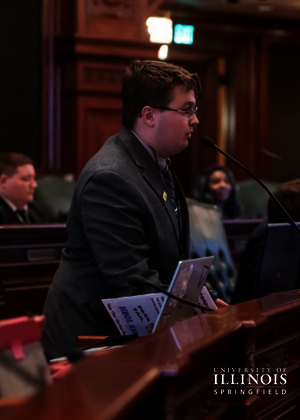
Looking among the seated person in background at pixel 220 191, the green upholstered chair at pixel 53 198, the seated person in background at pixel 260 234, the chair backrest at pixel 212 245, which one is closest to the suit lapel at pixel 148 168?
the seated person in background at pixel 260 234

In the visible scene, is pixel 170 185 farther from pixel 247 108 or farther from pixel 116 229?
pixel 247 108

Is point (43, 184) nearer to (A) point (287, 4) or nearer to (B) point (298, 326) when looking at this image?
(B) point (298, 326)

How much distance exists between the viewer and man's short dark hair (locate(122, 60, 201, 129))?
6.34ft

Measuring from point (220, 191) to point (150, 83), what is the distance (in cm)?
372

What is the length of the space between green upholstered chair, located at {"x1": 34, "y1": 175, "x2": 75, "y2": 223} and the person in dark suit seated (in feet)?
8.39

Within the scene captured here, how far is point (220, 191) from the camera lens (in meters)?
5.60

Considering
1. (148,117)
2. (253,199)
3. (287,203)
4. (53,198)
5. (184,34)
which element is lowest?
(253,199)

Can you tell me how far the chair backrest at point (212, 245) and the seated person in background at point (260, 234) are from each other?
463 mm

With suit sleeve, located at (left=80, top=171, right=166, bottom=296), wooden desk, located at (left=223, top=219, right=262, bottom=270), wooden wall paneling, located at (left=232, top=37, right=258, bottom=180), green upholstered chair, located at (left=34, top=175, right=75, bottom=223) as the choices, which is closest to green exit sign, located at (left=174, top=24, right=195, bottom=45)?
wooden wall paneling, located at (left=232, top=37, right=258, bottom=180)

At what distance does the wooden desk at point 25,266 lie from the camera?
3.22 meters

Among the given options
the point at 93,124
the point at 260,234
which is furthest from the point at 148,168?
the point at 93,124

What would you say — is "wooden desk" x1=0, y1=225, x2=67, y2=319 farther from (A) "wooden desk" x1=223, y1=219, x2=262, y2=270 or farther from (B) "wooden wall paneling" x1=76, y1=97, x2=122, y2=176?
(B) "wooden wall paneling" x1=76, y1=97, x2=122, y2=176

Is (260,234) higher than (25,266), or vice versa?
(260,234)

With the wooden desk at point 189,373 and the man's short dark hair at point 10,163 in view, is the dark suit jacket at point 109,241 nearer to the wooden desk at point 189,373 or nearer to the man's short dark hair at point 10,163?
the wooden desk at point 189,373
